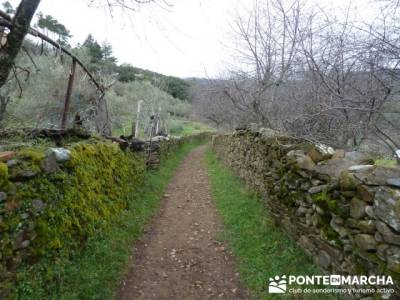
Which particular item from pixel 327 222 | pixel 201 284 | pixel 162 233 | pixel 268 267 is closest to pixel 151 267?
pixel 201 284

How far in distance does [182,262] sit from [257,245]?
1.18 meters

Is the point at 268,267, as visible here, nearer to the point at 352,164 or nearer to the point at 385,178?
the point at 352,164

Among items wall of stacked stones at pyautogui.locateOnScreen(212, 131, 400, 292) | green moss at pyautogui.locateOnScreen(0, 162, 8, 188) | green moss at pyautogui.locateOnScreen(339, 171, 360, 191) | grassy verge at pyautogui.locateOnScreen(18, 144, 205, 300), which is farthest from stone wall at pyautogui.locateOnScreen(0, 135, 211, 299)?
green moss at pyautogui.locateOnScreen(339, 171, 360, 191)

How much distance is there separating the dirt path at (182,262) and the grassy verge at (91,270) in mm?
187

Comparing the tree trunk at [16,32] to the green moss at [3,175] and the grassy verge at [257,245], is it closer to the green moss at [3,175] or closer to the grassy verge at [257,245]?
the green moss at [3,175]

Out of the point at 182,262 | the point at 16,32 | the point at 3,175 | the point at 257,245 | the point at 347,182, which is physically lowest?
the point at 182,262

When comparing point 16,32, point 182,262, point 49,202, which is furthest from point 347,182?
point 16,32

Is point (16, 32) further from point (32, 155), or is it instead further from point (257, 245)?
point (257, 245)

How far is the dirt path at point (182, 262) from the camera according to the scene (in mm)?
3492

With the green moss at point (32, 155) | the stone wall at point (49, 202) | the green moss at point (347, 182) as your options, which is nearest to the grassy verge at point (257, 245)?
the green moss at point (347, 182)

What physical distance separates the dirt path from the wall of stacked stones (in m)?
1.12

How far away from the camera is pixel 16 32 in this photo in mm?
2873

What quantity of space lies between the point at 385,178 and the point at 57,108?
1182 cm

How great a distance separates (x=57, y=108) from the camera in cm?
1152
